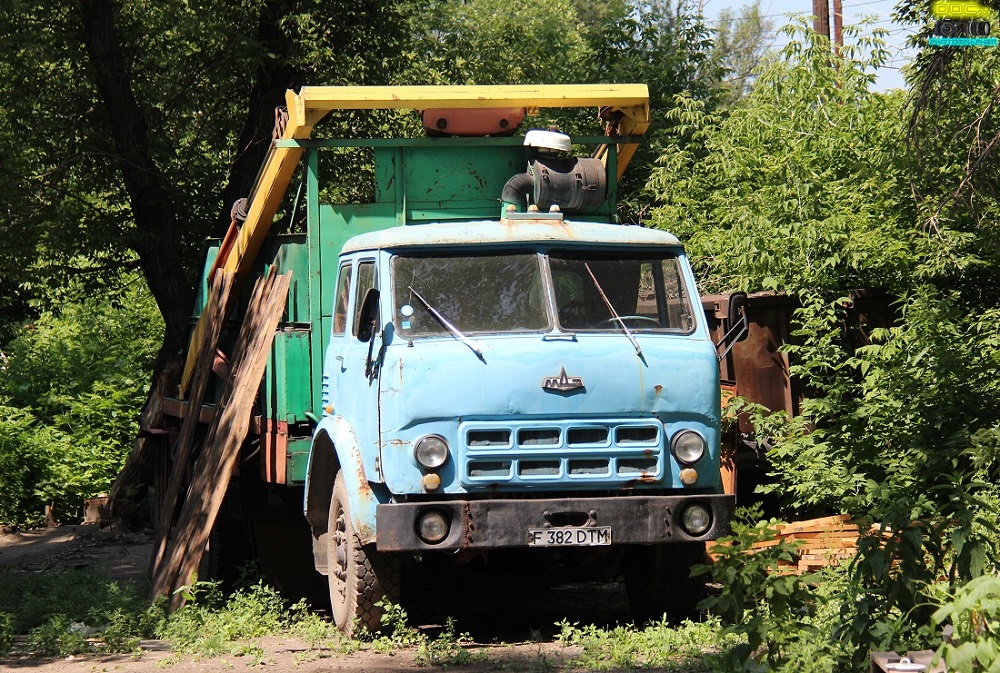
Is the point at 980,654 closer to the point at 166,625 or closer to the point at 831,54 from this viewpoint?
the point at 166,625

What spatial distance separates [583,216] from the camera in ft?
27.6

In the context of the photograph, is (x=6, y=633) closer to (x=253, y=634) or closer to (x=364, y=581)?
(x=253, y=634)

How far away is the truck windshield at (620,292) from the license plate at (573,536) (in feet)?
3.57

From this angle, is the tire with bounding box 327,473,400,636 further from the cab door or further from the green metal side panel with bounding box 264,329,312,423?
the green metal side panel with bounding box 264,329,312,423

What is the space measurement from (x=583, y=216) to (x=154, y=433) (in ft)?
17.1

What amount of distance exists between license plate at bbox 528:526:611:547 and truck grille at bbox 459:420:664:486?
0.25m

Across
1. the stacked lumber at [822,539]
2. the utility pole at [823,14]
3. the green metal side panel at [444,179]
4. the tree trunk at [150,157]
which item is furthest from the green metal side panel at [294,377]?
the utility pole at [823,14]

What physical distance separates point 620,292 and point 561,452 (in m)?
1.05

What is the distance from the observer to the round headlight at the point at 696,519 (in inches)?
272

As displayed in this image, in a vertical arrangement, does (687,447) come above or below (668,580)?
above

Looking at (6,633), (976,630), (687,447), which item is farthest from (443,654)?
(976,630)

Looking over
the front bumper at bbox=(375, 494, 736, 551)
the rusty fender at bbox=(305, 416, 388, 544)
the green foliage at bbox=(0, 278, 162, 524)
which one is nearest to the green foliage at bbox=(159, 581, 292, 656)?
the rusty fender at bbox=(305, 416, 388, 544)

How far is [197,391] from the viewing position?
9867mm

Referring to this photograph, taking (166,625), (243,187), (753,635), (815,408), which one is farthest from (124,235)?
(753,635)
